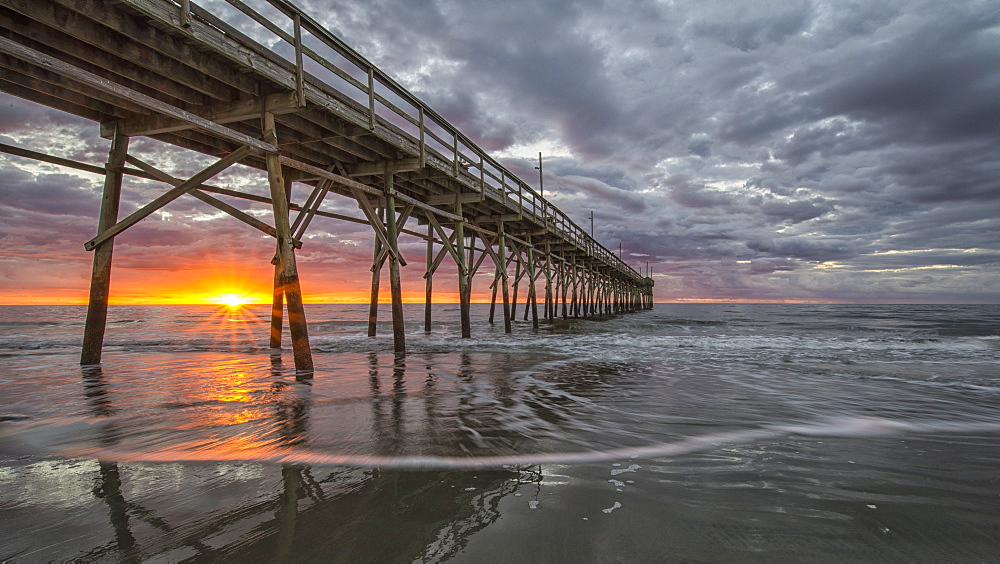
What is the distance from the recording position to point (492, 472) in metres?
2.74

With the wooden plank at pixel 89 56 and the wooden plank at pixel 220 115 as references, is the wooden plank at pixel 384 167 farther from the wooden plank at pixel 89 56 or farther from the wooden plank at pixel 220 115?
the wooden plank at pixel 89 56

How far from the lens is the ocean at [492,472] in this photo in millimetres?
1843

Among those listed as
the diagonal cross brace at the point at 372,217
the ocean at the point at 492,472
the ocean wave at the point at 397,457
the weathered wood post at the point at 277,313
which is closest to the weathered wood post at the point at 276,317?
the weathered wood post at the point at 277,313

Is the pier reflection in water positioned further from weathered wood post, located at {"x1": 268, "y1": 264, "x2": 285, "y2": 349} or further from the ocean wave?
weathered wood post, located at {"x1": 268, "y1": 264, "x2": 285, "y2": 349}

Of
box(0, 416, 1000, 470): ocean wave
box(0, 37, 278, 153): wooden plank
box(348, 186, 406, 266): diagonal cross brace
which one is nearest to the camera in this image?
box(0, 416, 1000, 470): ocean wave

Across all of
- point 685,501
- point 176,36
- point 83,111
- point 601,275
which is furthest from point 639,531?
point 601,275

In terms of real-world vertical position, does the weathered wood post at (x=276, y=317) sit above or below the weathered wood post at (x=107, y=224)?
below

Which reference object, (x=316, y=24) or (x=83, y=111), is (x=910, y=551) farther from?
A: (x=83, y=111)

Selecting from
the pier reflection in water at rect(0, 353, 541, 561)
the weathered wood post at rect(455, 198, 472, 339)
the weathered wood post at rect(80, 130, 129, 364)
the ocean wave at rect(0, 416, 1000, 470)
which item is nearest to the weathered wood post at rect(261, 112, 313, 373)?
the weathered wood post at rect(80, 130, 129, 364)

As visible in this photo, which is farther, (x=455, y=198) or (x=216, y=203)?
(x=455, y=198)

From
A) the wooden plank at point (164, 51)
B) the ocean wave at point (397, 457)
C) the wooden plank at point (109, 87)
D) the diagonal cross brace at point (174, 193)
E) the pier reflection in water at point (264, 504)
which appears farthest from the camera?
the diagonal cross brace at point (174, 193)

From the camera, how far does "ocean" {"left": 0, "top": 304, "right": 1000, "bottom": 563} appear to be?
6.05ft

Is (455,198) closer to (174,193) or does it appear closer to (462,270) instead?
(462,270)

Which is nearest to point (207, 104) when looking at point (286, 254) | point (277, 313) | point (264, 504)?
point (286, 254)
